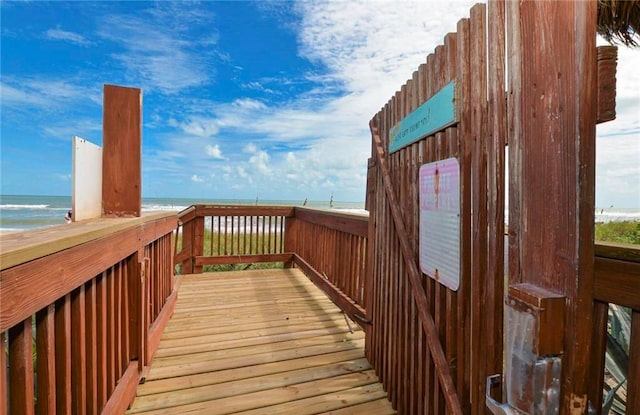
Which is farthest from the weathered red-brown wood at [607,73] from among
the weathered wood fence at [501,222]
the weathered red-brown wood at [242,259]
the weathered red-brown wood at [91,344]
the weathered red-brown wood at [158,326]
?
the weathered red-brown wood at [242,259]

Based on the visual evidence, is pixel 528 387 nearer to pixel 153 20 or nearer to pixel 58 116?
pixel 153 20

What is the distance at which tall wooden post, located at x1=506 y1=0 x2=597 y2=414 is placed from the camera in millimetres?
570

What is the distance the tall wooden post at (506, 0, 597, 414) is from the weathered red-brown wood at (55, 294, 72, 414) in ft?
4.79

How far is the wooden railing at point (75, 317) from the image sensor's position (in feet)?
2.67

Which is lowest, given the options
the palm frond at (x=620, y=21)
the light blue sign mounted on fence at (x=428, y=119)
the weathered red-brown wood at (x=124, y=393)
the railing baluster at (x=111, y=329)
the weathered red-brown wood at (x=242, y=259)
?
the weathered red-brown wood at (x=124, y=393)

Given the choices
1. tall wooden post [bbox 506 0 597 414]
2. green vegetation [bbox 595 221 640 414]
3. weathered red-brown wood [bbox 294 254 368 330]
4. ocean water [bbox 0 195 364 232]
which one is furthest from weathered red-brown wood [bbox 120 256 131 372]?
green vegetation [bbox 595 221 640 414]

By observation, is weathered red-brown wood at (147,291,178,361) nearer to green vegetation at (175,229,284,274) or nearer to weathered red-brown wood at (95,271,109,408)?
weathered red-brown wood at (95,271,109,408)

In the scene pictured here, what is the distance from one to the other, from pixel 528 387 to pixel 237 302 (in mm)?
3351

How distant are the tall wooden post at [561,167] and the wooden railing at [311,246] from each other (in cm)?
192

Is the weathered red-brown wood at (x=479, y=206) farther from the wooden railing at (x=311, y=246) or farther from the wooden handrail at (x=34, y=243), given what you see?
the wooden handrail at (x=34, y=243)

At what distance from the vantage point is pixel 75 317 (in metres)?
1.18

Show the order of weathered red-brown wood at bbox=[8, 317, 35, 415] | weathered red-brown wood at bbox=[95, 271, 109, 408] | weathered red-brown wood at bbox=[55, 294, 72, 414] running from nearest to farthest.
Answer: weathered red-brown wood at bbox=[8, 317, 35, 415], weathered red-brown wood at bbox=[55, 294, 72, 414], weathered red-brown wood at bbox=[95, 271, 109, 408]

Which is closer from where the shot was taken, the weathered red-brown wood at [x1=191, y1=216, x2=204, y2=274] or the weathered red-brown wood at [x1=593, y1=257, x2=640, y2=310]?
the weathered red-brown wood at [x1=593, y1=257, x2=640, y2=310]

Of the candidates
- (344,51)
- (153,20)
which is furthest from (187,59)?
(344,51)
